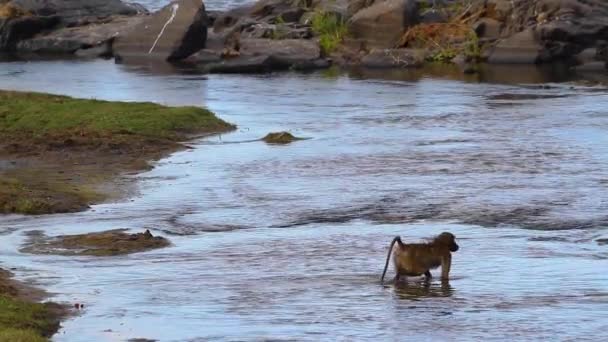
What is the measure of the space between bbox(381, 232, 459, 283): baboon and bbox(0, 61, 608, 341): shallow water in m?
0.17

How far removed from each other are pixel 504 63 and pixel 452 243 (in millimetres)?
24313

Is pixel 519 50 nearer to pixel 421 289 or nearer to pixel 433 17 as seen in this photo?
pixel 433 17

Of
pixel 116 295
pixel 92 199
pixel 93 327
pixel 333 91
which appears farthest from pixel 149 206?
pixel 333 91

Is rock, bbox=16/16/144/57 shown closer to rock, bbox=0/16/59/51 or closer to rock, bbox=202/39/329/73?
rock, bbox=0/16/59/51

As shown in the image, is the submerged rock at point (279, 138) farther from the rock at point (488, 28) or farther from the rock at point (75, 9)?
the rock at point (75, 9)

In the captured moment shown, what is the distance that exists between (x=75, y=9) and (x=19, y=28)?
3.18 metres

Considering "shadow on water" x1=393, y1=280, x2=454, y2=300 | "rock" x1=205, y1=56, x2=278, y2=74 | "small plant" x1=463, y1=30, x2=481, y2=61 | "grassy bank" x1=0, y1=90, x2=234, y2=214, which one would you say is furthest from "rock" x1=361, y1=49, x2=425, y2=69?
"shadow on water" x1=393, y1=280, x2=454, y2=300

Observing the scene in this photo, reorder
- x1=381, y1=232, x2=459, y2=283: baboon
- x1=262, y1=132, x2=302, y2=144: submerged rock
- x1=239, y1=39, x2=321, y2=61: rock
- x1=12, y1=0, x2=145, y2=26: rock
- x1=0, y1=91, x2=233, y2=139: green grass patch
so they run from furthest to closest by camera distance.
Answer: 1. x1=12, y1=0, x2=145, y2=26: rock
2. x1=239, y1=39, x2=321, y2=61: rock
3. x1=0, y1=91, x2=233, y2=139: green grass patch
4. x1=262, y1=132, x2=302, y2=144: submerged rock
5. x1=381, y1=232, x2=459, y2=283: baboon

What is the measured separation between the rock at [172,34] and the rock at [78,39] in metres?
3.18

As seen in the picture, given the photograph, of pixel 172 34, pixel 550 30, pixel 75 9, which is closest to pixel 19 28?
pixel 75 9

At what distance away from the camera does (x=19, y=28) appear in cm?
4581

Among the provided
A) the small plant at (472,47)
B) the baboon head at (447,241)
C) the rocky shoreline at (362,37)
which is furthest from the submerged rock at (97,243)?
the small plant at (472,47)

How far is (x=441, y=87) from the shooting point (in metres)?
→ 31.6

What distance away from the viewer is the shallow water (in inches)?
437
